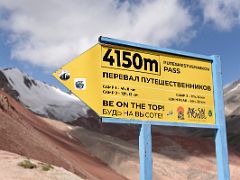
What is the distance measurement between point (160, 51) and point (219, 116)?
194 centimetres

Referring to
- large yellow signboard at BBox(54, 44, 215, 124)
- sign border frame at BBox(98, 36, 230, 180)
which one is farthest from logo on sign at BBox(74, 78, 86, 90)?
sign border frame at BBox(98, 36, 230, 180)

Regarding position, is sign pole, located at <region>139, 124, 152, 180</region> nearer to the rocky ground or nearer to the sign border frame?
the sign border frame

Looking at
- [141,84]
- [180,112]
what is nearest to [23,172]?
[141,84]

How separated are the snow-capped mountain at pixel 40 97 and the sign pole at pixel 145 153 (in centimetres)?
8307

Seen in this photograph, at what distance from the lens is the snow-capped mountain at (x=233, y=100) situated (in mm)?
127863

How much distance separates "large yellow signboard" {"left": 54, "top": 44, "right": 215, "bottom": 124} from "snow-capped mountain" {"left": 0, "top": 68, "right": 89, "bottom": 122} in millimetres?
82504

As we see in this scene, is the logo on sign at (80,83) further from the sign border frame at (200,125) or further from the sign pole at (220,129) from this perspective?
the sign pole at (220,129)

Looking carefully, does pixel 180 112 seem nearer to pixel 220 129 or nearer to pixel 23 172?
pixel 220 129

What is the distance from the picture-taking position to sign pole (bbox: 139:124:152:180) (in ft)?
26.2

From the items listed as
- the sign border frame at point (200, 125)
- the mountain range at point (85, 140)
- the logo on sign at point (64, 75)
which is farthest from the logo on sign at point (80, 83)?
the mountain range at point (85, 140)

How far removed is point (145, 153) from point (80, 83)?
1781 mm

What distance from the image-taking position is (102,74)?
8117mm

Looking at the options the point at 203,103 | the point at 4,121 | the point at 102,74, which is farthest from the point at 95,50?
the point at 4,121

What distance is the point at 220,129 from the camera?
9.20 meters
